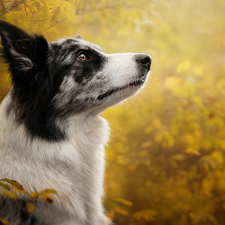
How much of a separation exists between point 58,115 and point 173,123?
5.86 ft

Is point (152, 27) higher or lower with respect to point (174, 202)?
higher

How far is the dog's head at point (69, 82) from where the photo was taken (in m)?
1.51

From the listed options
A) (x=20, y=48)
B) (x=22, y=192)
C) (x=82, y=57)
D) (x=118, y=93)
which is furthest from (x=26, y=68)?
(x=22, y=192)

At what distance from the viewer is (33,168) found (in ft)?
4.87

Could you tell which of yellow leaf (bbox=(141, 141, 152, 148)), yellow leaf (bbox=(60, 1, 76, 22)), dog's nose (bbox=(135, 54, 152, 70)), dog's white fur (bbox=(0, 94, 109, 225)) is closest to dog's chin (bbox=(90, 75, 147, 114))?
dog's nose (bbox=(135, 54, 152, 70))

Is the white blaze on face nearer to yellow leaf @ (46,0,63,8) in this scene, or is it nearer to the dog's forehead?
the dog's forehead

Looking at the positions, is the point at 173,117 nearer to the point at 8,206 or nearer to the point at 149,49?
the point at 149,49

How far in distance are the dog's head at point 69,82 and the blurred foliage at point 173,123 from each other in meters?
1.10

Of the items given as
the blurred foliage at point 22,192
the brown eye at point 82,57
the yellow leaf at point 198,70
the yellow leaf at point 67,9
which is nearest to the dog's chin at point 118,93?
the brown eye at point 82,57

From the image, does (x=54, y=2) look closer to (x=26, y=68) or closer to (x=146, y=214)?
(x=26, y=68)

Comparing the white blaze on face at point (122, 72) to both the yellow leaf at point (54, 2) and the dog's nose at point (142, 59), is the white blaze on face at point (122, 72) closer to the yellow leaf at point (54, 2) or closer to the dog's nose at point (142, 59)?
the dog's nose at point (142, 59)

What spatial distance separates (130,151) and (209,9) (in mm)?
2229

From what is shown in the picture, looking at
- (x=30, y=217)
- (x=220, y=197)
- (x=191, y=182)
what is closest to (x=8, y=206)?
(x=30, y=217)

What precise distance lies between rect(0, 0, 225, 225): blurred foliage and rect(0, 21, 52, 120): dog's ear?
1.20 meters
